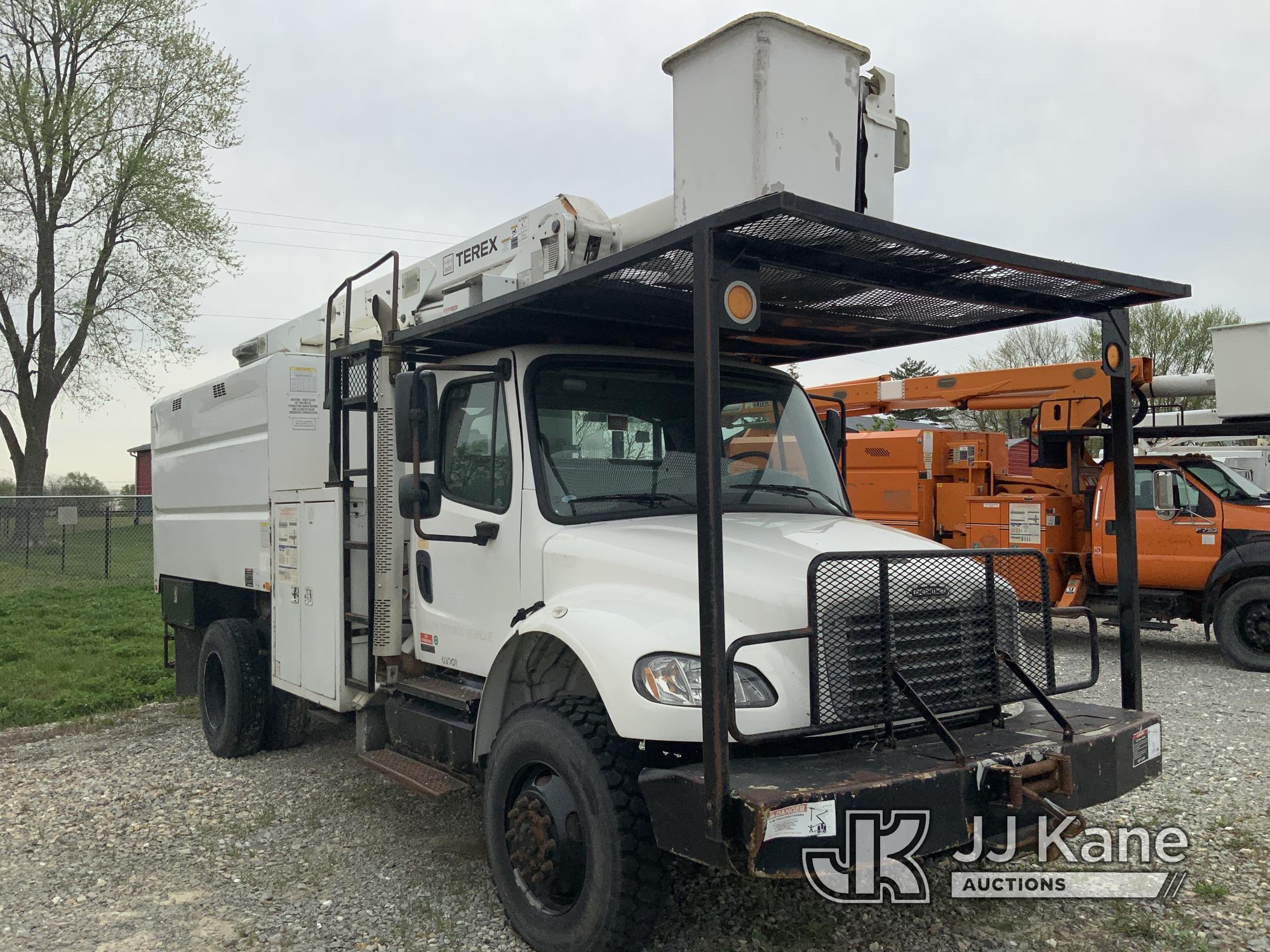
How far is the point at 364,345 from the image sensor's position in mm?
5398

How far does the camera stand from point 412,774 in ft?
15.9

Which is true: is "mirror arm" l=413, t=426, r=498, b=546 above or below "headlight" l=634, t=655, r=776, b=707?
above

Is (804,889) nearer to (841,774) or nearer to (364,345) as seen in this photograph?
(841,774)

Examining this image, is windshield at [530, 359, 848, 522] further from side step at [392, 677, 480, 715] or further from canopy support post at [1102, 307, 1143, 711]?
canopy support post at [1102, 307, 1143, 711]

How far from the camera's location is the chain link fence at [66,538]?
17219 millimetres

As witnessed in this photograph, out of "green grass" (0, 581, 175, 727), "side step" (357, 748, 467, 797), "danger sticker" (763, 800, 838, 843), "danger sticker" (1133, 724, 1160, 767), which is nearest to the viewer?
"danger sticker" (763, 800, 838, 843)

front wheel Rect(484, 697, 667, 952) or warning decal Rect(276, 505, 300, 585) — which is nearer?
front wheel Rect(484, 697, 667, 952)

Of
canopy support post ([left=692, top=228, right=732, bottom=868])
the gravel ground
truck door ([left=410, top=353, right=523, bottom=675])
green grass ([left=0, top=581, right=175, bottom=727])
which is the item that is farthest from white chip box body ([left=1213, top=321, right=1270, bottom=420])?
green grass ([left=0, top=581, right=175, bottom=727])

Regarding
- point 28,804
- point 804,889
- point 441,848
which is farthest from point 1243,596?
point 28,804

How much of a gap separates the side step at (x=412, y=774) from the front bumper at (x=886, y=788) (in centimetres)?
152

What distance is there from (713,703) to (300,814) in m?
3.52

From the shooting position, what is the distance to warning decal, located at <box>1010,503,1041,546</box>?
11.8m

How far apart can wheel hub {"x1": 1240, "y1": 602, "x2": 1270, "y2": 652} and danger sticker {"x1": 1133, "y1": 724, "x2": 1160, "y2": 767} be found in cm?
748

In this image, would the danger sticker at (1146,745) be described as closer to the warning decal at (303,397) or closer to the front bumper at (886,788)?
the front bumper at (886,788)
